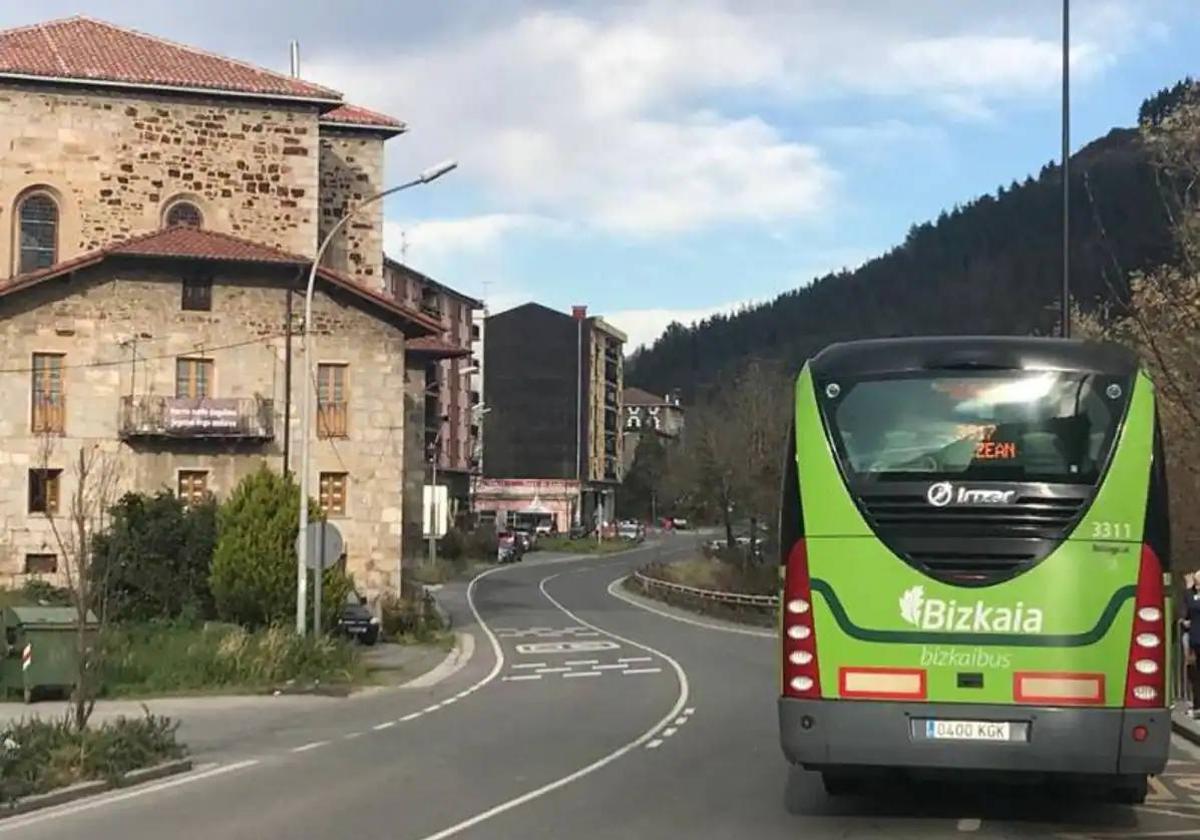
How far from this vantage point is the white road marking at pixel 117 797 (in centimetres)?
1179

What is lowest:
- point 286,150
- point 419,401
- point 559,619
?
point 559,619

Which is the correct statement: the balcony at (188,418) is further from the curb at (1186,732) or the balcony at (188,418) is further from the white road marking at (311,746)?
the curb at (1186,732)

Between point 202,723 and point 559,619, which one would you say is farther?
point 559,619

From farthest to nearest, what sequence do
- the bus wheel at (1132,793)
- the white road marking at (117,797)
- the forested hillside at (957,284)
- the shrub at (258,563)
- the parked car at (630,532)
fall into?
1. the parked car at (630,532)
2. the forested hillside at (957,284)
3. the shrub at (258,563)
4. the white road marking at (117,797)
5. the bus wheel at (1132,793)

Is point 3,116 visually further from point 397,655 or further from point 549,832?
point 549,832

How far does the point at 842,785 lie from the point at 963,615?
2939mm

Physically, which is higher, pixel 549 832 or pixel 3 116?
pixel 3 116

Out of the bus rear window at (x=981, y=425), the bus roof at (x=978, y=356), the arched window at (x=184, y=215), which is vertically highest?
the arched window at (x=184, y=215)

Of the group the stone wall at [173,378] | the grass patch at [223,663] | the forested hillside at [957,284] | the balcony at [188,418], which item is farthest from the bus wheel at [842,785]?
the balcony at [188,418]

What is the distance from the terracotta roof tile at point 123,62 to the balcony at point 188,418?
10090mm

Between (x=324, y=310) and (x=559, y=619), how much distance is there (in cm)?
1254

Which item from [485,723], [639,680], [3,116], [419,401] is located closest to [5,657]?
[485,723]

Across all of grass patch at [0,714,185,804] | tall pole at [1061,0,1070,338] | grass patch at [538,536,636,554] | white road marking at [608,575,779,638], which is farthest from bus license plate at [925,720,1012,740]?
grass patch at [538,536,636,554]

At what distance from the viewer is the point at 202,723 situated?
21.1m
